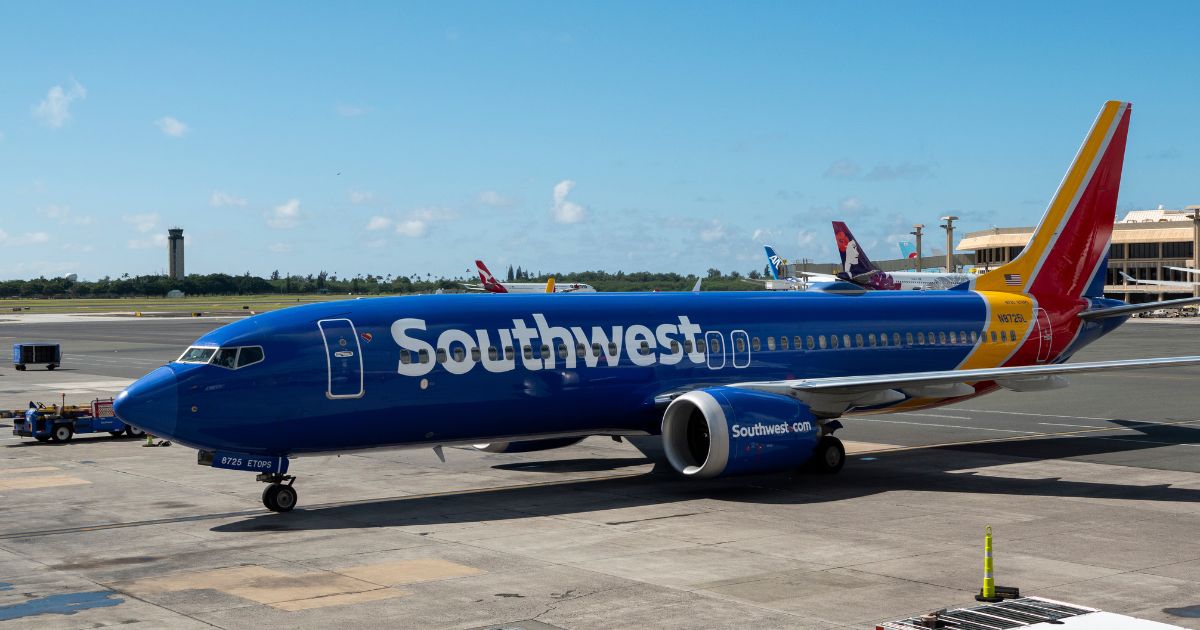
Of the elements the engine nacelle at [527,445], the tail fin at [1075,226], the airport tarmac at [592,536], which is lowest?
the airport tarmac at [592,536]

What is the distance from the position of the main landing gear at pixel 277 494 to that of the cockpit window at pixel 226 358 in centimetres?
224

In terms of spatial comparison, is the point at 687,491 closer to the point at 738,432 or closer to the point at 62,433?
the point at 738,432

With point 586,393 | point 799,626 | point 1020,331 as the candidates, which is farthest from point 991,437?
point 799,626

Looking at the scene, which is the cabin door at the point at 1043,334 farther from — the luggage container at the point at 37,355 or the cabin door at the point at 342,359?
the luggage container at the point at 37,355

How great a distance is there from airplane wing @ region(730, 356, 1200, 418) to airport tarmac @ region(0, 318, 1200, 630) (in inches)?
66.1

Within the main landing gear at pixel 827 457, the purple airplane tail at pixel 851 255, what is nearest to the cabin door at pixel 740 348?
the main landing gear at pixel 827 457

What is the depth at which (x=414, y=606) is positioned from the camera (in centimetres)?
1568

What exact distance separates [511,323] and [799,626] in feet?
38.3

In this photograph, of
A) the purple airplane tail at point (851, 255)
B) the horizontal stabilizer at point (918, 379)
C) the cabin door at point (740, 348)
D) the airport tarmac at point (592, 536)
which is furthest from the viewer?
the purple airplane tail at point (851, 255)

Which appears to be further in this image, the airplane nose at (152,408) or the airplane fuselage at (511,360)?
the airplane fuselage at (511,360)

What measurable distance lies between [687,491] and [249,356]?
902 cm

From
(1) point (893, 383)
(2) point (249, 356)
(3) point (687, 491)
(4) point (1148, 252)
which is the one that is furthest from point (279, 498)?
(4) point (1148, 252)

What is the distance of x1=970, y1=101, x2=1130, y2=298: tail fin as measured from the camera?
33.4m

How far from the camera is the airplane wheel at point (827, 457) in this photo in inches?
1043
